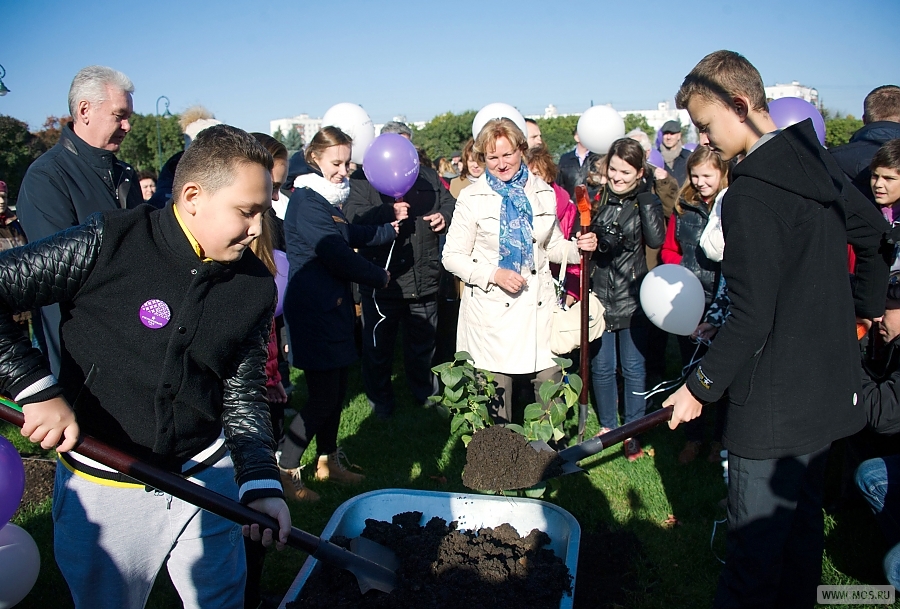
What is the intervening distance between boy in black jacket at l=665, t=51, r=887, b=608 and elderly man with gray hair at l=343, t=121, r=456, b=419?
119 inches

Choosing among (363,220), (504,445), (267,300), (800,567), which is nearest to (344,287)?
(363,220)

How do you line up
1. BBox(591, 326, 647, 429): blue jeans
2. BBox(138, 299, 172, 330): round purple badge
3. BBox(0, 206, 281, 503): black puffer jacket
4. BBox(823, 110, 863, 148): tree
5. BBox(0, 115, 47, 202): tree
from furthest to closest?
BBox(823, 110, 863, 148): tree → BBox(0, 115, 47, 202): tree → BBox(591, 326, 647, 429): blue jeans → BBox(138, 299, 172, 330): round purple badge → BBox(0, 206, 281, 503): black puffer jacket

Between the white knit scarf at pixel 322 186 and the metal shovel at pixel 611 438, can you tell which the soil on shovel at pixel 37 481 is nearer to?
the white knit scarf at pixel 322 186

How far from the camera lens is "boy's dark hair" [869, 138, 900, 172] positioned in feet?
11.2

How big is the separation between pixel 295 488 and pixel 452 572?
180 cm

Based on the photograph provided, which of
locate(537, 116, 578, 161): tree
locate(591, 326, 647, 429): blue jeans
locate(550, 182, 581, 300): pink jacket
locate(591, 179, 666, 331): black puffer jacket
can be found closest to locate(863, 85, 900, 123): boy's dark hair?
locate(591, 179, 666, 331): black puffer jacket

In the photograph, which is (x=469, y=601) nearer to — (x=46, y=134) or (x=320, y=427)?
(x=320, y=427)

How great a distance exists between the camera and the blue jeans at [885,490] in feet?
9.37

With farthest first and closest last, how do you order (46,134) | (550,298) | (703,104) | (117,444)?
(46,134) < (550,298) < (703,104) < (117,444)

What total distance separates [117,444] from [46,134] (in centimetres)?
2301

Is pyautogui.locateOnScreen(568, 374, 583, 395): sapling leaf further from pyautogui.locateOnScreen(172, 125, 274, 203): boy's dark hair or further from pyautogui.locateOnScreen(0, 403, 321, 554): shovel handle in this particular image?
pyautogui.locateOnScreen(172, 125, 274, 203): boy's dark hair

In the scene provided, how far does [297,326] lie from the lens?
3.86 meters

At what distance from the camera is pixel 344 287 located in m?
4.05

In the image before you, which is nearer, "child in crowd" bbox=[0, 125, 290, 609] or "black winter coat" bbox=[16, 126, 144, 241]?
"child in crowd" bbox=[0, 125, 290, 609]
